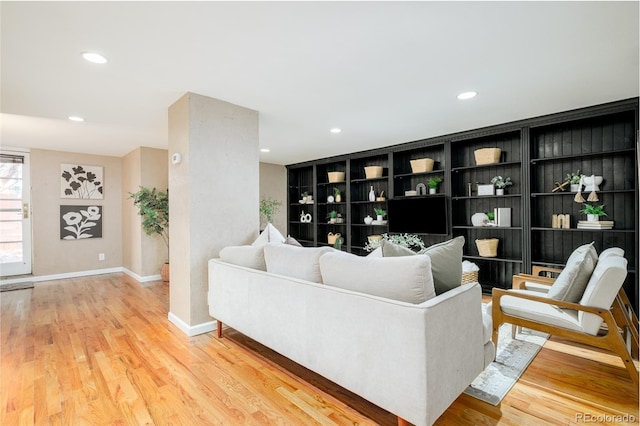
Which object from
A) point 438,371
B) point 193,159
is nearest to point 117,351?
point 193,159

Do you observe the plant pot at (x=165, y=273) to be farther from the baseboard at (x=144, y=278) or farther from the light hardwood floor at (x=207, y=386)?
the light hardwood floor at (x=207, y=386)

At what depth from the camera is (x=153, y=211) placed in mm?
4926

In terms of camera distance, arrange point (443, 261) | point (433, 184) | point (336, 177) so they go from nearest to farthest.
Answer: point (443, 261), point (433, 184), point (336, 177)

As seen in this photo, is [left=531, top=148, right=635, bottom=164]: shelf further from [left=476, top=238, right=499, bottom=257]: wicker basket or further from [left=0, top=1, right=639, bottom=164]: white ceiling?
[left=476, top=238, right=499, bottom=257]: wicker basket

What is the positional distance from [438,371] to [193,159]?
2.64 metres

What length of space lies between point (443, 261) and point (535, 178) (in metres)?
3.15

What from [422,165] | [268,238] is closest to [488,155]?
[422,165]

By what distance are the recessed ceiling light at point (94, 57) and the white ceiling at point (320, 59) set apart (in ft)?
0.18

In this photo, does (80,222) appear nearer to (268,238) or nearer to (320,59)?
(268,238)

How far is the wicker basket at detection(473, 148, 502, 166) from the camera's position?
14.0 ft

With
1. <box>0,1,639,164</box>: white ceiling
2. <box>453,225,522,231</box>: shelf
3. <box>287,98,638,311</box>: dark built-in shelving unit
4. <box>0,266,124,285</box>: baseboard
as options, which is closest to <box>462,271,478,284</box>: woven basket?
<box>287,98,638,311</box>: dark built-in shelving unit

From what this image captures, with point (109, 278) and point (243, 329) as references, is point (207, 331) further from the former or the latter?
point (109, 278)

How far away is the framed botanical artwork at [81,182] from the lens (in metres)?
5.53

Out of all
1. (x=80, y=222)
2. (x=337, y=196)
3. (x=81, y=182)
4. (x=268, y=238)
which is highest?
(x=81, y=182)
